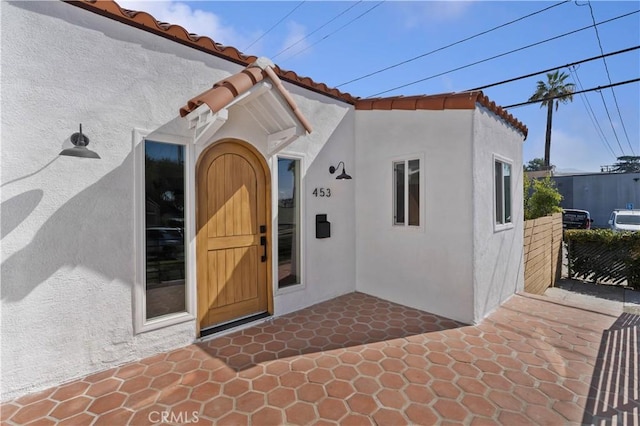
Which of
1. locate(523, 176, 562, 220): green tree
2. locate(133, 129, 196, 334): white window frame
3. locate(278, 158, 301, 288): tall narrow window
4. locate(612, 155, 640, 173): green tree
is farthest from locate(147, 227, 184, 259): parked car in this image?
locate(612, 155, 640, 173): green tree

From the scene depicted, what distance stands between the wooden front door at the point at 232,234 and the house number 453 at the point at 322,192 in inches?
45.8

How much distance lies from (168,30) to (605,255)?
46.9 ft

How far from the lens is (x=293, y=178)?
5910 millimetres

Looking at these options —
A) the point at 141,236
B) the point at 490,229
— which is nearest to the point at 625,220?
the point at 490,229

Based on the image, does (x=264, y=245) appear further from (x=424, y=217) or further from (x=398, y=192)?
(x=424, y=217)

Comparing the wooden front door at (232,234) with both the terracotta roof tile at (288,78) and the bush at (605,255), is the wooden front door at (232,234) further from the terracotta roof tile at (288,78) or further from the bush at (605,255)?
the bush at (605,255)

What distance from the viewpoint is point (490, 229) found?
5.85 meters

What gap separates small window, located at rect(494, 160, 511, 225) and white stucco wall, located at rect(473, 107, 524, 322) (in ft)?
0.63

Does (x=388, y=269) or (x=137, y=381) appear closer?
(x=137, y=381)

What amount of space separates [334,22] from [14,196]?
10.8 meters

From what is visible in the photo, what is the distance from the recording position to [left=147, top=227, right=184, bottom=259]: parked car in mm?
4191

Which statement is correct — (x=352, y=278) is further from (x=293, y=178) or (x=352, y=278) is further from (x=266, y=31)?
(x=266, y=31)

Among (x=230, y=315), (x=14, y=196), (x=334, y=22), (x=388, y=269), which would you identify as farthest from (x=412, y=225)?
(x=334, y=22)

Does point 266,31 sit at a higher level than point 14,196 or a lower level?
higher
